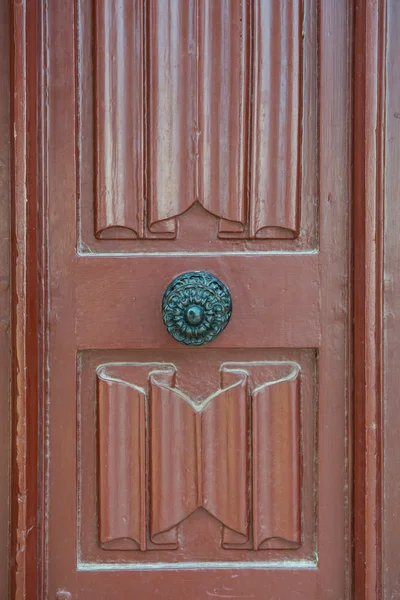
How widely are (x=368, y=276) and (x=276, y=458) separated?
0.34m

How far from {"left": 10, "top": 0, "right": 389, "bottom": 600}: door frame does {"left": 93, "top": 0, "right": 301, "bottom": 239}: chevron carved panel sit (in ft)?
0.33

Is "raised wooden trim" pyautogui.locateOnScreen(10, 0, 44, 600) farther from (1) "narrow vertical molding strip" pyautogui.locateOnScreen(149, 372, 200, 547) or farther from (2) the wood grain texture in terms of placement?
(1) "narrow vertical molding strip" pyautogui.locateOnScreen(149, 372, 200, 547)

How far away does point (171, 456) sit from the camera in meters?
0.94

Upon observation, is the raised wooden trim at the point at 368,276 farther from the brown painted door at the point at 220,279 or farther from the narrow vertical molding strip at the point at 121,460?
the narrow vertical molding strip at the point at 121,460

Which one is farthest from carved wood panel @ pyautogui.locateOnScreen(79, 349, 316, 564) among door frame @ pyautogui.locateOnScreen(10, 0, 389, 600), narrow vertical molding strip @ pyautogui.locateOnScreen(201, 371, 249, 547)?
door frame @ pyautogui.locateOnScreen(10, 0, 389, 600)

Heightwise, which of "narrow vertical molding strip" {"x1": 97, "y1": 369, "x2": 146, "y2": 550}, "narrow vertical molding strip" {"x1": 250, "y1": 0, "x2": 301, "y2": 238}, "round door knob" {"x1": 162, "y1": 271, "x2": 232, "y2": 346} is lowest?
"narrow vertical molding strip" {"x1": 97, "y1": 369, "x2": 146, "y2": 550}

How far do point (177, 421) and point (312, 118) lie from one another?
1.85ft

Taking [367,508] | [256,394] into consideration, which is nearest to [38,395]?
[256,394]

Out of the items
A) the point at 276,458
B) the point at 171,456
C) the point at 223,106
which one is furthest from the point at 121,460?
the point at 223,106

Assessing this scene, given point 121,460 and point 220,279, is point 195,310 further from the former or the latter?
point 121,460

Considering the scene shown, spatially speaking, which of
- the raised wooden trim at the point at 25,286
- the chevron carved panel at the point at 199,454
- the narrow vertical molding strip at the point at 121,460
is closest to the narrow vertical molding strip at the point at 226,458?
the chevron carved panel at the point at 199,454

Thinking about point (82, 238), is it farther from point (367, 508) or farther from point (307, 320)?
point (367, 508)

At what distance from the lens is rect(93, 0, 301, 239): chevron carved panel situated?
0.91 meters

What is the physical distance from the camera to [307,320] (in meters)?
0.94
